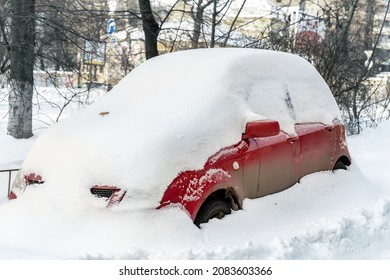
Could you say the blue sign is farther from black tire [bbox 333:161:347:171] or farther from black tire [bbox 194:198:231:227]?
black tire [bbox 194:198:231:227]

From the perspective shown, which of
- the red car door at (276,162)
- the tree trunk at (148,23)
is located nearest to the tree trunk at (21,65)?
the tree trunk at (148,23)

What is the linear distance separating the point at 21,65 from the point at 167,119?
7.67 m

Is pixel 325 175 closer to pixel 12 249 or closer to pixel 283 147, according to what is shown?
pixel 283 147

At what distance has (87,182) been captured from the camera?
157 inches

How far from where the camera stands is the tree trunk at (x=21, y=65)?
809cm

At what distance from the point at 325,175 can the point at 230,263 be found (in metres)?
2.62

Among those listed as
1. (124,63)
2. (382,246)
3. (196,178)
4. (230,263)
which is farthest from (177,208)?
(124,63)

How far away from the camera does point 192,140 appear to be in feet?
13.9

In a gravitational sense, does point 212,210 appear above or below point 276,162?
below

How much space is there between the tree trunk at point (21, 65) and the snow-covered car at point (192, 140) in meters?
3.42

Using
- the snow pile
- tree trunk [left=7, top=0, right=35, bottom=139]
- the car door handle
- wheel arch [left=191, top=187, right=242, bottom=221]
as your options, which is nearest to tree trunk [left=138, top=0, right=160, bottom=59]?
tree trunk [left=7, top=0, right=35, bottom=139]

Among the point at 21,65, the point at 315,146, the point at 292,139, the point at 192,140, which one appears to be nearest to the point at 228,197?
the point at 192,140

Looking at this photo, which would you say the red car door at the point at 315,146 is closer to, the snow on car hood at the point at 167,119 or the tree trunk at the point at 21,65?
the snow on car hood at the point at 167,119

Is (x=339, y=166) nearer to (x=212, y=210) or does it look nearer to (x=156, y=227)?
(x=212, y=210)
